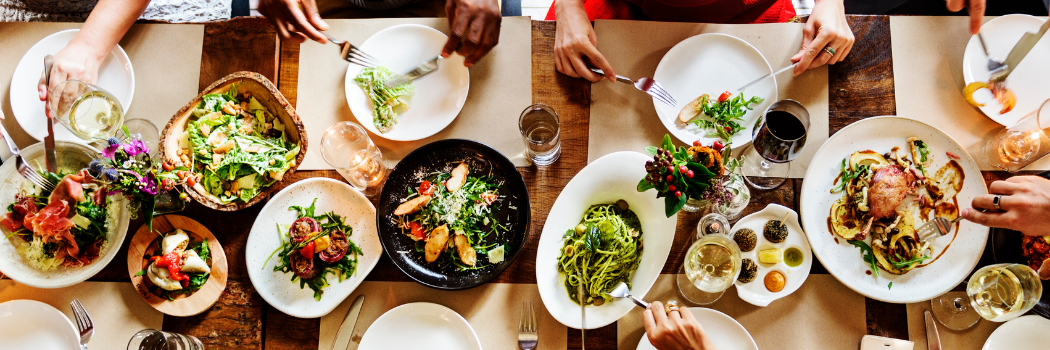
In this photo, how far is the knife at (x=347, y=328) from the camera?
5.89 ft

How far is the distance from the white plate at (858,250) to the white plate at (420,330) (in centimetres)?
136

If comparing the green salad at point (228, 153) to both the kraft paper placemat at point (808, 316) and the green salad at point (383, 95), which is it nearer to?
the green salad at point (383, 95)

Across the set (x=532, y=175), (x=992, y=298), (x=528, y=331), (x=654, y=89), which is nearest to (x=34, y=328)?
(x=528, y=331)

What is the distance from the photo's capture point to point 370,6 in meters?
2.23

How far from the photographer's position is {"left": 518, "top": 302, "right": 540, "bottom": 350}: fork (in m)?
1.78

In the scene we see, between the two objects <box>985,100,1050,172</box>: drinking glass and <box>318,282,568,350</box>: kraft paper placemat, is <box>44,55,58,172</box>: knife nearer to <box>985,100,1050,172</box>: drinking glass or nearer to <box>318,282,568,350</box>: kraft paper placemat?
<box>318,282,568,350</box>: kraft paper placemat

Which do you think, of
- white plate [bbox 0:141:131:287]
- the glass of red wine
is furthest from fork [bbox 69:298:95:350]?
the glass of red wine

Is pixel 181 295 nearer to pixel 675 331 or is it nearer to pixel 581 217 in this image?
pixel 581 217

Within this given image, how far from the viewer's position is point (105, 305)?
185 centimetres

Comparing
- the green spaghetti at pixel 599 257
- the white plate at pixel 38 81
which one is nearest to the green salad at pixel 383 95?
the green spaghetti at pixel 599 257

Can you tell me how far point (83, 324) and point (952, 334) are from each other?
10.8 feet

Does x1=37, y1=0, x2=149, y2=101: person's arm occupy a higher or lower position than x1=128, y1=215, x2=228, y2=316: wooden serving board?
higher

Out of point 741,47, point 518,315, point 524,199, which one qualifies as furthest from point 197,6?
point 741,47

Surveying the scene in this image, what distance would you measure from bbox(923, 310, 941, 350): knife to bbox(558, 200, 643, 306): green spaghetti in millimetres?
1095
